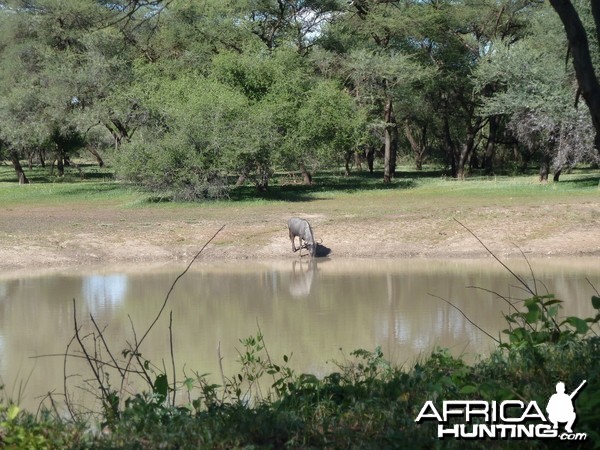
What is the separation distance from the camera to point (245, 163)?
1182 inches

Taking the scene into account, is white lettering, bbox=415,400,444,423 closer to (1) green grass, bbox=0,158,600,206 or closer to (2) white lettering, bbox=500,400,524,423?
(2) white lettering, bbox=500,400,524,423

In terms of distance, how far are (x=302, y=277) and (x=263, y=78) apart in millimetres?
16336

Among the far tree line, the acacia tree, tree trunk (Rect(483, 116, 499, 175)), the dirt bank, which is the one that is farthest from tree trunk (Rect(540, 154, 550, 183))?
the dirt bank

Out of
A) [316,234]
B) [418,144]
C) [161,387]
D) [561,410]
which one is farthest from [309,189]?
[418,144]

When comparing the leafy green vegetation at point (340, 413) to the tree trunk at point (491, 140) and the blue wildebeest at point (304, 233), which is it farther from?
the tree trunk at point (491, 140)

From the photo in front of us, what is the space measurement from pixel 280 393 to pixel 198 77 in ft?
92.4

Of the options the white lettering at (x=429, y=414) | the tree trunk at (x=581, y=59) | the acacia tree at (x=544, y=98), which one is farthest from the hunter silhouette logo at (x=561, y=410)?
the acacia tree at (x=544, y=98)

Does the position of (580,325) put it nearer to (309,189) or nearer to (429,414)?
(429,414)

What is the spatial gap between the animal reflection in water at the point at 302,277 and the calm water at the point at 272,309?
0.08 ft

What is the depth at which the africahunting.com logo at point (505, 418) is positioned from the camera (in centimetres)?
416

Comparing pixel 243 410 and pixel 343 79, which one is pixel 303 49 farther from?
pixel 243 410

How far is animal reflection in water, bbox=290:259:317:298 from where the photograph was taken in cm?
1543

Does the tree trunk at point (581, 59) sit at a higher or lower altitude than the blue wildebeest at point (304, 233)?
higher

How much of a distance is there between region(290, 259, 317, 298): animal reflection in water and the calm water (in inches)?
1.0
